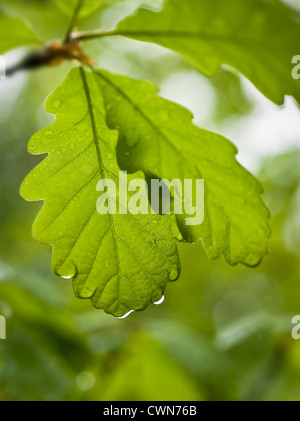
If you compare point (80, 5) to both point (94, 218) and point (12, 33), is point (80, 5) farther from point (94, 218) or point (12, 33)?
point (94, 218)

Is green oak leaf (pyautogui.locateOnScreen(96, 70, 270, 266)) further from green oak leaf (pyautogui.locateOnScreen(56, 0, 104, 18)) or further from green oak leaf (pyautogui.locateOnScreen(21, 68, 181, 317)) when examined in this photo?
green oak leaf (pyautogui.locateOnScreen(56, 0, 104, 18))

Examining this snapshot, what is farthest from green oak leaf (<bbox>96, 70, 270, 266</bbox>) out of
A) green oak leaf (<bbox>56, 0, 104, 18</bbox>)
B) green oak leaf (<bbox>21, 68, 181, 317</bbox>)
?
green oak leaf (<bbox>56, 0, 104, 18</bbox>)

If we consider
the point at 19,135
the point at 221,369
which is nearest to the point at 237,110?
the point at 221,369

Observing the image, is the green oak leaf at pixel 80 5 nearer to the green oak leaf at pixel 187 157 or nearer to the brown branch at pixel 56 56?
the brown branch at pixel 56 56

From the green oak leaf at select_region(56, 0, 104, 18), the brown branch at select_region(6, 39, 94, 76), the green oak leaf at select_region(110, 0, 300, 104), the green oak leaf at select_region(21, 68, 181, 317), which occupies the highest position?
the green oak leaf at select_region(56, 0, 104, 18)
